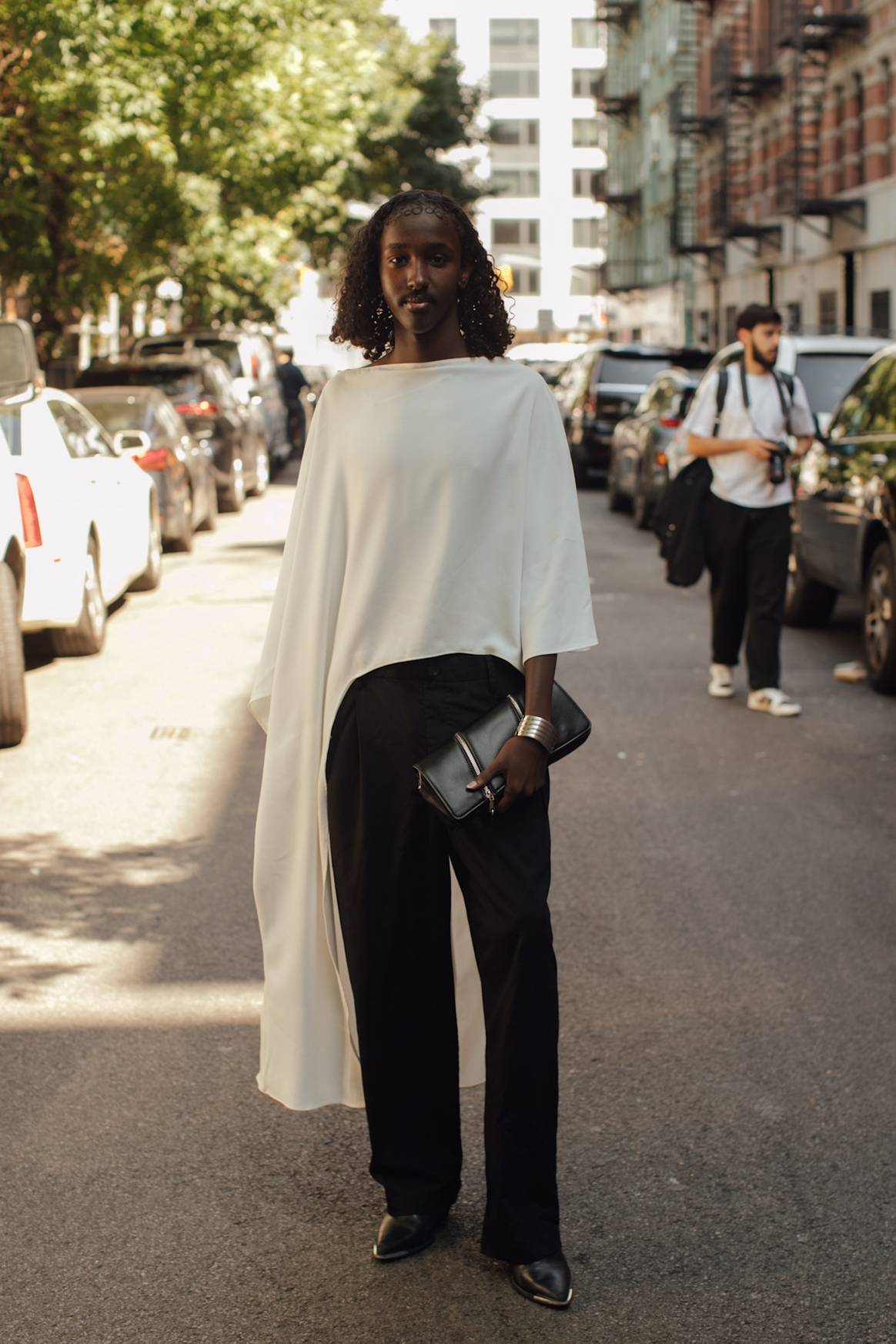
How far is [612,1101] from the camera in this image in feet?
14.1

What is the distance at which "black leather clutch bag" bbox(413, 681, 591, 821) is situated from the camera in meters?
3.18

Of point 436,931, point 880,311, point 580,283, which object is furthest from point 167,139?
point 580,283

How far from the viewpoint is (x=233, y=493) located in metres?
21.5

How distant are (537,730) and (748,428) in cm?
601


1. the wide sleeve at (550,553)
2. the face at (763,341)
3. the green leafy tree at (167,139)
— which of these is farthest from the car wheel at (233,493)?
the wide sleeve at (550,553)

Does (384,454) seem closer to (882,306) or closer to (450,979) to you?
(450,979)

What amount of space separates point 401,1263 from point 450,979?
1.77 ft

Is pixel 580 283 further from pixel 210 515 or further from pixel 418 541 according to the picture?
pixel 418 541

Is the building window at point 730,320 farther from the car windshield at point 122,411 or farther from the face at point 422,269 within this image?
the face at point 422,269

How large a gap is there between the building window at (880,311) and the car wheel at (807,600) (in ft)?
70.9

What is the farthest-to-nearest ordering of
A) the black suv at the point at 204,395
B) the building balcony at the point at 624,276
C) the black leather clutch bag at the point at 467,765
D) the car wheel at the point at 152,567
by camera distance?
the building balcony at the point at 624,276 → the black suv at the point at 204,395 → the car wheel at the point at 152,567 → the black leather clutch bag at the point at 467,765

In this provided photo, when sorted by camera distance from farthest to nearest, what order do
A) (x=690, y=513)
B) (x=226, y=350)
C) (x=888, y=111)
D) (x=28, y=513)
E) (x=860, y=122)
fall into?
(x=860, y=122) → (x=888, y=111) → (x=226, y=350) → (x=28, y=513) → (x=690, y=513)

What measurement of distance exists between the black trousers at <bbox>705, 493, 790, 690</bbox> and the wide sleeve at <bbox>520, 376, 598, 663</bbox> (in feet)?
18.9

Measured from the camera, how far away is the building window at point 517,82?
10344cm
